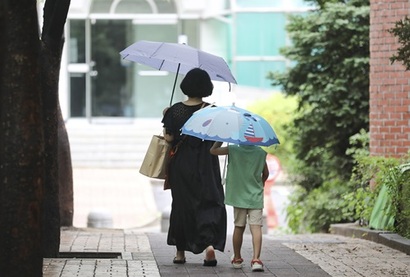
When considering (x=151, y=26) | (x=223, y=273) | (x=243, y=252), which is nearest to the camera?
(x=223, y=273)

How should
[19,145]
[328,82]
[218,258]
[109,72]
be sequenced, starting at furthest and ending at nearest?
[109,72] < [328,82] < [218,258] < [19,145]

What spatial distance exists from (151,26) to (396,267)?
84.0 feet

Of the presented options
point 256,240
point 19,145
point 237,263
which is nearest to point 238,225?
point 256,240

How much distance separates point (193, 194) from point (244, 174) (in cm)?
59

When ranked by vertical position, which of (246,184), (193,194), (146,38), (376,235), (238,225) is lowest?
(376,235)

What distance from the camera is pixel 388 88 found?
52.7ft

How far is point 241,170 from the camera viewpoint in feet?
33.2

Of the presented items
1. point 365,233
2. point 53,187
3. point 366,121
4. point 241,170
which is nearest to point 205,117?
point 241,170

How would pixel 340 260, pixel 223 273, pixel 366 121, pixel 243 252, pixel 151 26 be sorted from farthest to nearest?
pixel 151 26
pixel 366 121
pixel 243 252
pixel 340 260
pixel 223 273

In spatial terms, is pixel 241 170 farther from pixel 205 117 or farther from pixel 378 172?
pixel 378 172

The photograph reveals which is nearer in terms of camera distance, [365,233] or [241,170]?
[241,170]

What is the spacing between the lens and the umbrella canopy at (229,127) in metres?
9.75

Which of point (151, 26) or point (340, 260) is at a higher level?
point (151, 26)

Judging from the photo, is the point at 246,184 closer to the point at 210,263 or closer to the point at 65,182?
the point at 210,263
